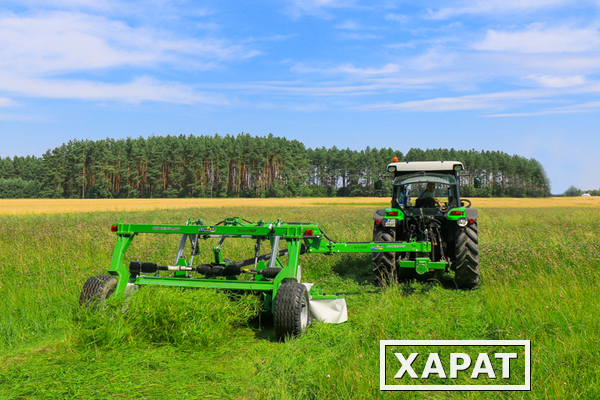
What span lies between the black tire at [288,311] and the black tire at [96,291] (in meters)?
1.90

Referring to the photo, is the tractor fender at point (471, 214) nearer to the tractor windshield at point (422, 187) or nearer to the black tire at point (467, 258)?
the black tire at point (467, 258)

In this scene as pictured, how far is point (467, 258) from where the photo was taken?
270 inches

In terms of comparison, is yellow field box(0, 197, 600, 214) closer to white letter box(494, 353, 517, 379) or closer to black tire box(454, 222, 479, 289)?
black tire box(454, 222, 479, 289)

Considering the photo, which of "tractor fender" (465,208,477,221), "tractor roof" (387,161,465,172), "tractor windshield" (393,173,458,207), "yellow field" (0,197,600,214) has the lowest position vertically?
"yellow field" (0,197,600,214)

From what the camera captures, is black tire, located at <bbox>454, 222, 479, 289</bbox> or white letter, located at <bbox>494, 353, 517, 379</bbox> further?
black tire, located at <bbox>454, 222, 479, 289</bbox>

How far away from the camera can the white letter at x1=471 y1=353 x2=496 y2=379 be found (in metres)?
3.17

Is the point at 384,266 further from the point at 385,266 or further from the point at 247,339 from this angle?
the point at 247,339

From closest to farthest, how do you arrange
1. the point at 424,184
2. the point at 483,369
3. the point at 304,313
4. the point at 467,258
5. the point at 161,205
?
the point at 483,369 → the point at 304,313 → the point at 467,258 → the point at 424,184 → the point at 161,205

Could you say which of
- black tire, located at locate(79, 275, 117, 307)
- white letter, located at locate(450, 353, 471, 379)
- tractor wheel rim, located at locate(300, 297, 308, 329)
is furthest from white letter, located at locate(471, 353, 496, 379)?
black tire, located at locate(79, 275, 117, 307)

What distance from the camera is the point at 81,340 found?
157 inches

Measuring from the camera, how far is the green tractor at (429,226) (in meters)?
6.89

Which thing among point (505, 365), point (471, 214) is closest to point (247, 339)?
point (505, 365)

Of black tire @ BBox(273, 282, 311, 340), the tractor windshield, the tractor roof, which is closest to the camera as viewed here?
black tire @ BBox(273, 282, 311, 340)

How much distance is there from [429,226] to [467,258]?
2.92ft
